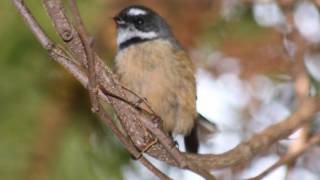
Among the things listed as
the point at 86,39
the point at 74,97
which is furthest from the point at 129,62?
the point at 86,39

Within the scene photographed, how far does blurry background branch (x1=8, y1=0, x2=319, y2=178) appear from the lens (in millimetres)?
1146

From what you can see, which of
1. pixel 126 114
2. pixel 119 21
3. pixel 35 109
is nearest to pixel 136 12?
pixel 119 21

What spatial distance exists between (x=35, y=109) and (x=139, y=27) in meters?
1.13

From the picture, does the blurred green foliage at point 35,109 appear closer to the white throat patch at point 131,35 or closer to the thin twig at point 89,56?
the thin twig at point 89,56

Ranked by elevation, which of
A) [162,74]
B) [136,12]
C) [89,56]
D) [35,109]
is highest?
[89,56]

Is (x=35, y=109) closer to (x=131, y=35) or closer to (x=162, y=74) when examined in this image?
(x=162, y=74)

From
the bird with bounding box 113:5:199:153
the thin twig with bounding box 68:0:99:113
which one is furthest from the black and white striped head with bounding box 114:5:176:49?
the thin twig with bounding box 68:0:99:113

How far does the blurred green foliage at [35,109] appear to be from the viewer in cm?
156

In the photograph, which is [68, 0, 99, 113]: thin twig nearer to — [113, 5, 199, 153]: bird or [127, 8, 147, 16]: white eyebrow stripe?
[113, 5, 199, 153]: bird

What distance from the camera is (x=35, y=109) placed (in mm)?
1634

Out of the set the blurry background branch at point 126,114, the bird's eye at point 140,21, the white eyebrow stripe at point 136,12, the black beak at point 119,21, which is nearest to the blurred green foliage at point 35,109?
the blurry background branch at point 126,114

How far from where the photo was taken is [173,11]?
212cm

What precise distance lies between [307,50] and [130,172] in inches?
26.7

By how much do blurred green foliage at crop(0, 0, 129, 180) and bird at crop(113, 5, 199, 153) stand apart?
1.90 ft
